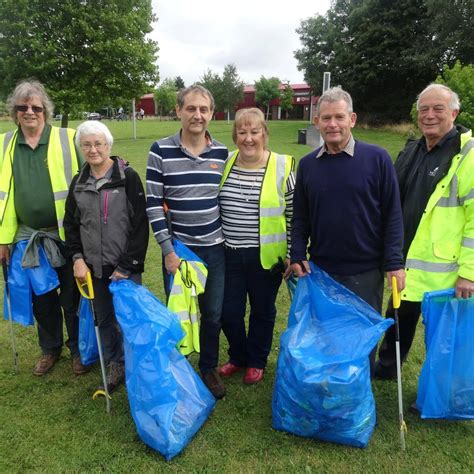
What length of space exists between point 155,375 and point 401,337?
6.15 ft

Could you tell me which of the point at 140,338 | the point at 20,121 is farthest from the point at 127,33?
the point at 140,338

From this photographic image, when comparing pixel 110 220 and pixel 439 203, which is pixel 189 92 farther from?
pixel 439 203

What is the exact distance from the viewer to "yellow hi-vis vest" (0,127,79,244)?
2982 mm

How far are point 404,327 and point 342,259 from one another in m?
0.95

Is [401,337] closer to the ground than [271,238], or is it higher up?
closer to the ground

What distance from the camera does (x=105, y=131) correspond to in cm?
276

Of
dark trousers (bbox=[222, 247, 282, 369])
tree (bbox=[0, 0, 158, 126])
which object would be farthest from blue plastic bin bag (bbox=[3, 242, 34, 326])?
tree (bbox=[0, 0, 158, 126])

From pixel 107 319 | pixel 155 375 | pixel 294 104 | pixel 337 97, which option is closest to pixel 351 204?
pixel 337 97

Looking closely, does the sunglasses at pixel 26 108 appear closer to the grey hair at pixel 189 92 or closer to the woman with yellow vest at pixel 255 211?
the grey hair at pixel 189 92

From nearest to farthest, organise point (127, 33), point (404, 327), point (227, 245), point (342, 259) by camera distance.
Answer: point (342, 259)
point (227, 245)
point (404, 327)
point (127, 33)

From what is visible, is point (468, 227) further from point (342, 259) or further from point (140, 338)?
point (140, 338)

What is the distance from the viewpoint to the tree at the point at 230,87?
4609 centimetres

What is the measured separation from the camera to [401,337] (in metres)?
3.22

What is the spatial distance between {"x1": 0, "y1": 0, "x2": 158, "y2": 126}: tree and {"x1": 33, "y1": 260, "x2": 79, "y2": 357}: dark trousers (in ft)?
62.1
